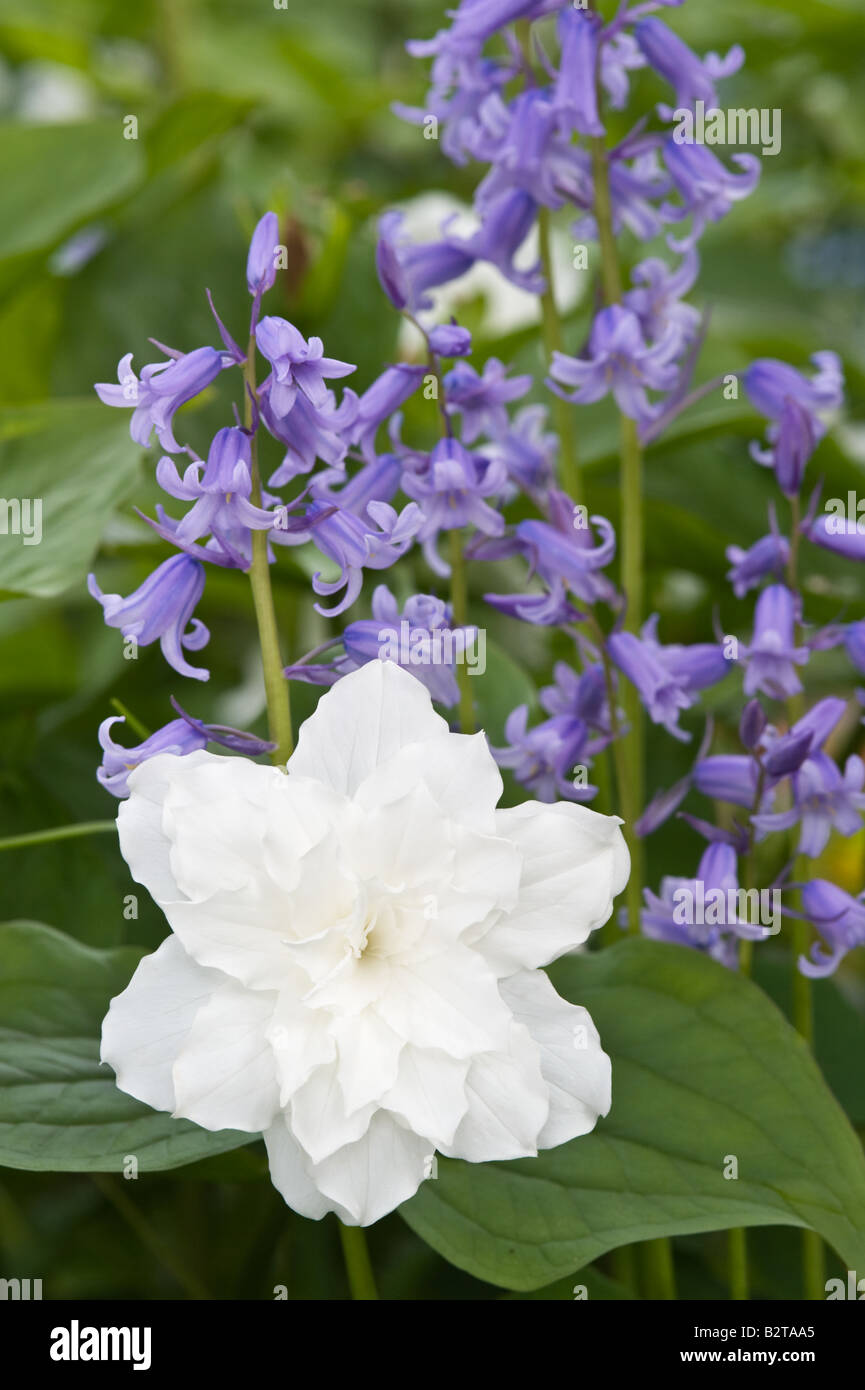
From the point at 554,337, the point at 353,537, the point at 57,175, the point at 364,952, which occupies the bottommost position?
the point at 364,952

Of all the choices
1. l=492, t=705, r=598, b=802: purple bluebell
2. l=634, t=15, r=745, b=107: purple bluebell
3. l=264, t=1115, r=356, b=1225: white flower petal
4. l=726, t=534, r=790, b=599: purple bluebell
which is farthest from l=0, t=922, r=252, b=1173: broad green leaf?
l=634, t=15, r=745, b=107: purple bluebell

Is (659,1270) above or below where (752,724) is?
below

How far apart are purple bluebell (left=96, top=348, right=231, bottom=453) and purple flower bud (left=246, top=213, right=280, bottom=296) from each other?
0.02m

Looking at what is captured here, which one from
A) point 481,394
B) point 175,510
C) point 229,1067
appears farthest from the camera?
point 175,510

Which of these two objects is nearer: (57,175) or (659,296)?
(659,296)

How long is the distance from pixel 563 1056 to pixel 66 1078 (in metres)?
0.17

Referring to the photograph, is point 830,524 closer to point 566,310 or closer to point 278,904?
point 278,904

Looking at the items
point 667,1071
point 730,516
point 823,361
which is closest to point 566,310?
point 730,516

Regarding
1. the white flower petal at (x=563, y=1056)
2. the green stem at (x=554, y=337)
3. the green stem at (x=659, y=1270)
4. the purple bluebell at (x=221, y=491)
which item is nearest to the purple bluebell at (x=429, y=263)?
the green stem at (x=554, y=337)

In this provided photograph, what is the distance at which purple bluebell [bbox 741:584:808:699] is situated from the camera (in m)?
0.44

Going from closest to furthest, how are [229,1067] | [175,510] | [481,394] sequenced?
[229,1067] → [481,394] → [175,510]

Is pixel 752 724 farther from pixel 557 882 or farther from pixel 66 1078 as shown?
pixel 66 1078

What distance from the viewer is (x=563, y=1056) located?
0.37m

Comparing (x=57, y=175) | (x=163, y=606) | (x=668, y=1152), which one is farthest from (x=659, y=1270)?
(x=57, y=175)
